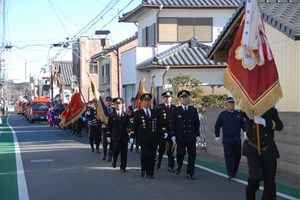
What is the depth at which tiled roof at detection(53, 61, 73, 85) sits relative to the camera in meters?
86.4

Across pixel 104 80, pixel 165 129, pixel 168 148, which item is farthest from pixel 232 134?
pixel 104 80

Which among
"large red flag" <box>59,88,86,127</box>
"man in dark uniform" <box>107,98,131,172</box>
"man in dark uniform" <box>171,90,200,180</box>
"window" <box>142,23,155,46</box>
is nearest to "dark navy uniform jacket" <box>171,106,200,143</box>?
"man in dark uniform" <box>171,90,200,180</box>

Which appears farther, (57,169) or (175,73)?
(175,73)

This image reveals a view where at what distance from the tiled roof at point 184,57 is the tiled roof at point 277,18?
10712mm

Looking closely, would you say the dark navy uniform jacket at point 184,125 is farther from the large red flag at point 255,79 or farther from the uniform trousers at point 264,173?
the uniform trousers at point 264,173

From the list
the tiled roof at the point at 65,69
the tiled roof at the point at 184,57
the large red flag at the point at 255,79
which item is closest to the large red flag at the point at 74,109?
the tiled roof at the point at 184,57

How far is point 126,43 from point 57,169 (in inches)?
1291

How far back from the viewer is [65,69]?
→ 89312mm

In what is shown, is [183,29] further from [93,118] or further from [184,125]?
[184,125]

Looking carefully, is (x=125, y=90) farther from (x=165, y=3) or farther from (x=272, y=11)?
(x=272, y=11)

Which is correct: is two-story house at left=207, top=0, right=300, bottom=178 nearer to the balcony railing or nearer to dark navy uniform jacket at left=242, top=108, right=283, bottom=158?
dark navy uniform jacket at left=242, top=108, right=283, bottom=158

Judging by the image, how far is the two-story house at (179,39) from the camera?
30.0m

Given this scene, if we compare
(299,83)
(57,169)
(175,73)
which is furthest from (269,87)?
(175,73)

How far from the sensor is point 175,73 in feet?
98.7
